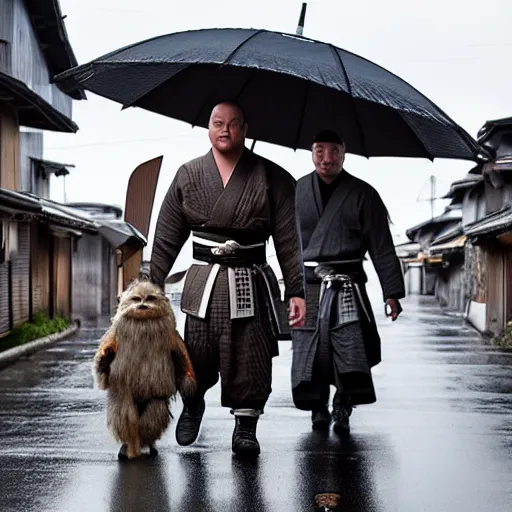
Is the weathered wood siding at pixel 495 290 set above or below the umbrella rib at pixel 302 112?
A: below

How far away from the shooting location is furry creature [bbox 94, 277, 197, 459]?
545cm

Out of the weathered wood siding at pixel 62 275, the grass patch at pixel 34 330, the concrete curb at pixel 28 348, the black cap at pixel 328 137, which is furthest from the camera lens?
the weathered wood siding at pixel 62 275

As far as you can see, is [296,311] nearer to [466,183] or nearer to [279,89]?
[279,89]

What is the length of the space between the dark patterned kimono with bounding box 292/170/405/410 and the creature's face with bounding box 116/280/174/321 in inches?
61.6

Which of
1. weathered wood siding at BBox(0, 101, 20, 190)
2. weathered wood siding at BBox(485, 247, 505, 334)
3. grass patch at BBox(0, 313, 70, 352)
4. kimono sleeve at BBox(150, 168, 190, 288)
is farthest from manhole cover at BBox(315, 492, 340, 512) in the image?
weathered wood siding at BBox(485, 247, 505, 334)

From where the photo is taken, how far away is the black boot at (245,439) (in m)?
5.77

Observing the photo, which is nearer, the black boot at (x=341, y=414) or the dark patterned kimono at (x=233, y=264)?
the dark patterned kimono at (x=233, y=264)

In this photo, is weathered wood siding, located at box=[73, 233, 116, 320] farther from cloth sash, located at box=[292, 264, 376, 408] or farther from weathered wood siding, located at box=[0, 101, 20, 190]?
cloth sash, located at box=[292, 264, 376, 408]

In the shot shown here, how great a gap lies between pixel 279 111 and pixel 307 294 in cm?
143

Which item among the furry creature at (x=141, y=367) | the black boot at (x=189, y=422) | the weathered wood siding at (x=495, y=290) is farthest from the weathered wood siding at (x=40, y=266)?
the furry creature at (x=141, y=367)

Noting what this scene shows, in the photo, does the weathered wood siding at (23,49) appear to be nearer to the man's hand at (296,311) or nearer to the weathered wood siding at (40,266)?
the weathered wood siding at (40,266)

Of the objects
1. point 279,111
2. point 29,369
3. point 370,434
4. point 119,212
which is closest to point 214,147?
point 279,111

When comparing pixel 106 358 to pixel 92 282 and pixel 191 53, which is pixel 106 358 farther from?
pixel 92 282

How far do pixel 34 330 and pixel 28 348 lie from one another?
2.07 metres
